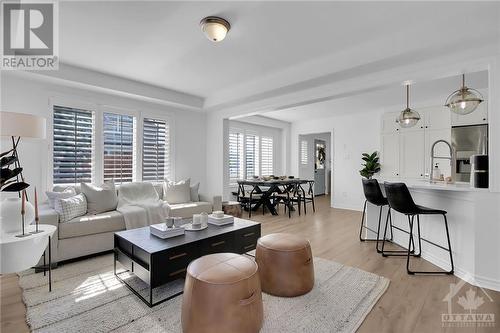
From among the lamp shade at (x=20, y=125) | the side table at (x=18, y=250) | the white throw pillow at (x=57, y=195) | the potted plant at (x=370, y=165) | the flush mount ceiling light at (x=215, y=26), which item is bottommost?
the side table at (x=18, y=250)

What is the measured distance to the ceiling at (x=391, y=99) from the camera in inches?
153

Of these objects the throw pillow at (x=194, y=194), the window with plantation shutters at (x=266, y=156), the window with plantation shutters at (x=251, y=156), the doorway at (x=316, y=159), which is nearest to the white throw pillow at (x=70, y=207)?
the throw pillow at (x=194, y=194)

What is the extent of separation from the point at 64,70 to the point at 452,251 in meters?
5.30

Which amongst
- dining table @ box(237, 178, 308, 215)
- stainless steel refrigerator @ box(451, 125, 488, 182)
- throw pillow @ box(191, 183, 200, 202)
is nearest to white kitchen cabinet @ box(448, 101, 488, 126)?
stainless steel refrigerator @ box(451, 125, 488, 182)

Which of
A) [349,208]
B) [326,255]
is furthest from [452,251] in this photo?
[349,208]

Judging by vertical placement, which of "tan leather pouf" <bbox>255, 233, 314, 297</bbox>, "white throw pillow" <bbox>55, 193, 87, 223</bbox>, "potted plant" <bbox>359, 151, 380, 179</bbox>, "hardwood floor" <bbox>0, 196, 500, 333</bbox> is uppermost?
"potted plant" <bbox>359, 151, 380, 179</bbox>

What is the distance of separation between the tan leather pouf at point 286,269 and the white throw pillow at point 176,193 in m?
2.61

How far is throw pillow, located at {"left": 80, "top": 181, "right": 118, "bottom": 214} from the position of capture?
10.9 ft

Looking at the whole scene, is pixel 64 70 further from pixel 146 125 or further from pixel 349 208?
pixel 349 208

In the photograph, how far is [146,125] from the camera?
4566 millimetres

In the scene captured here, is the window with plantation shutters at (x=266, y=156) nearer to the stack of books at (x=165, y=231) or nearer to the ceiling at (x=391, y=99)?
the ceiling at (x=391, y=99)

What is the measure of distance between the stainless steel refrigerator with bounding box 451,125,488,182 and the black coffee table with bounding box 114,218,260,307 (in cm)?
415

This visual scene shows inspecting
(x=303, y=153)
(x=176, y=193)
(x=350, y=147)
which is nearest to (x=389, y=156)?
(x=350, y=147)

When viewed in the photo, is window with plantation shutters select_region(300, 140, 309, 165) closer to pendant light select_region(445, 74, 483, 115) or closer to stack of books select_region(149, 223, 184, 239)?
pendant light select_region(445, 74, 483, 115)
